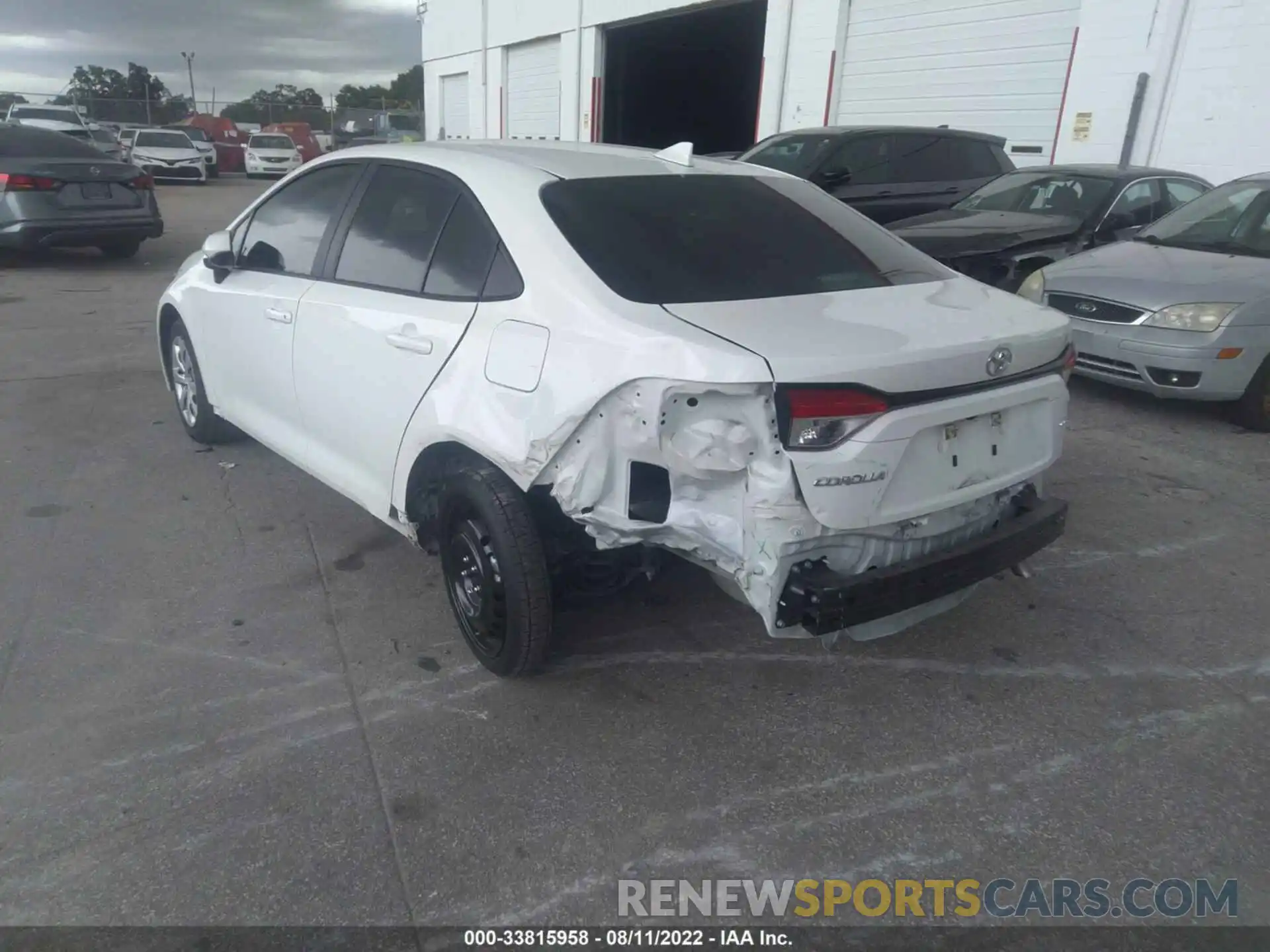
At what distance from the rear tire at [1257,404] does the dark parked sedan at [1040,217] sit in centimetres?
225

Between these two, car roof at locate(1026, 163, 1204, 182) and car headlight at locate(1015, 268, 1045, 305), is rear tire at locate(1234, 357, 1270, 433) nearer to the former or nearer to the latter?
car headlight at locate(1015, 268, 1045, 305)

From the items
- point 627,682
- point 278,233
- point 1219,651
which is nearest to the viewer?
point 627,682

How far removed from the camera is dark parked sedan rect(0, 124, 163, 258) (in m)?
10.3

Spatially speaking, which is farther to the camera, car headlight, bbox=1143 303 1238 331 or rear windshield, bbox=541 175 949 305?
car headlight, bbox=1143 303 1238 331

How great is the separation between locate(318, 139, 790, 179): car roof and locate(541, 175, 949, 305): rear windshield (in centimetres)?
8

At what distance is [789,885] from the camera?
2.41m

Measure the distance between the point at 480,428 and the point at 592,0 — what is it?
1995 centimetres

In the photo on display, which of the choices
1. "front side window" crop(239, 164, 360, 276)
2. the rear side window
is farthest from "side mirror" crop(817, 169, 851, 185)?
the rear side window

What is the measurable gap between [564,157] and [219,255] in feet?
6.18

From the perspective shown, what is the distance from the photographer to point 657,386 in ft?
8.20

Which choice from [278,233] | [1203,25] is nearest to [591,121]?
[1203,25]

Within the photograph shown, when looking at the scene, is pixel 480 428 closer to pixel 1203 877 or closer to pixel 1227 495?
pixel 1203 877

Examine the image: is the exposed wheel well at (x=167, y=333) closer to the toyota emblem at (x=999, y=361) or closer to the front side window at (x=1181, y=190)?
the toyota emblem at (x=999, y=361)

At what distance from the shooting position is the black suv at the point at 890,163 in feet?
32.2
